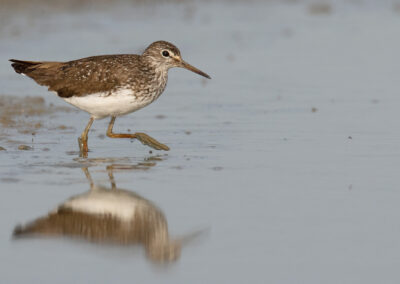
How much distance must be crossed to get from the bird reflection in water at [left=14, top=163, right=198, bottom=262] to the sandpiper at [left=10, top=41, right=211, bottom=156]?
2079 mm

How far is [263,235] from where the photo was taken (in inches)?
273

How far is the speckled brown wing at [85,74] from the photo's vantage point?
10.0 metres

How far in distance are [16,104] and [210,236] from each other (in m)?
6.22

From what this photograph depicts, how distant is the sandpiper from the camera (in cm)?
998

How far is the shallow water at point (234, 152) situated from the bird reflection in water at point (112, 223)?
0.38ft

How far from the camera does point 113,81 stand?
9992 mm

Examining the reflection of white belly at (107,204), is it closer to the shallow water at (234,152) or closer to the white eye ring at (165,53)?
the shallow water at (234,152)

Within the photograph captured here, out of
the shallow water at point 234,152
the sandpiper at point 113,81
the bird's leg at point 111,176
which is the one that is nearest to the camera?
the shallow water at point 234,152

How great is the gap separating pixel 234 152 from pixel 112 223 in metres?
2.94

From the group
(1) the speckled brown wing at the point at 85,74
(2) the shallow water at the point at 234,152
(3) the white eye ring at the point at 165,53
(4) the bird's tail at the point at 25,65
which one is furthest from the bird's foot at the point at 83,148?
(3) the white eye ring at the point at 165,53

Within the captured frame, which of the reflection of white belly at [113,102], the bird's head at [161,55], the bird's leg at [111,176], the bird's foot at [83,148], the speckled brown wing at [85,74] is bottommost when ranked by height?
the bird's leg at [111,176]

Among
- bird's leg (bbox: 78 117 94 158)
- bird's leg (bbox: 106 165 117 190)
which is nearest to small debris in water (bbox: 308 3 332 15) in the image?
bird's leg (bbox: 78 117 94 158)

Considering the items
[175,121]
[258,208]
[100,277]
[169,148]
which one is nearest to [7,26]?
[175,121]

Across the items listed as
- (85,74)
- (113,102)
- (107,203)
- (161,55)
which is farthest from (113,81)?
(107,203)
